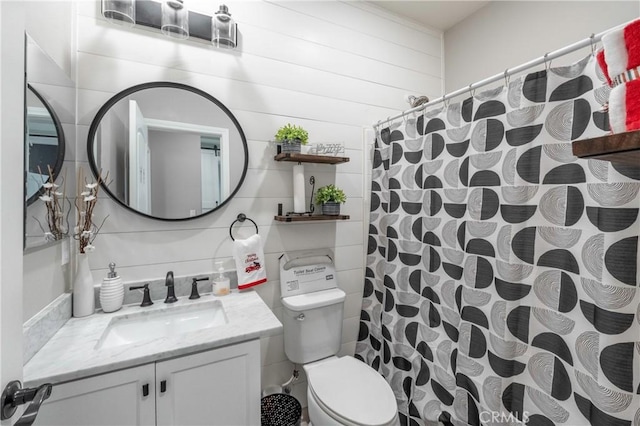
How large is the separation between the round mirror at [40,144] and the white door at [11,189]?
51 centimetres

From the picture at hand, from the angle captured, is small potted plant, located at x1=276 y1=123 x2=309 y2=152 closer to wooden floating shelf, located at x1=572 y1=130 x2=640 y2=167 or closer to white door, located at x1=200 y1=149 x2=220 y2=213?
white door, located at x1=200 y1=149 x2=220 y2=213

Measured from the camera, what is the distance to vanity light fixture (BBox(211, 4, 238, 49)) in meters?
1.42

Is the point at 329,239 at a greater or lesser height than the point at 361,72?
lesser

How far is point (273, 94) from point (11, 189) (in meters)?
1.36

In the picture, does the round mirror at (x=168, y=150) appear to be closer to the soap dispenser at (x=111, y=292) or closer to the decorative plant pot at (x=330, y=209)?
the soap dispenser at (x=111, y=292)

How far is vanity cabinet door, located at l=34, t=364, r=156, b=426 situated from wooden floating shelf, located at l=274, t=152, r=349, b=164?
44.1 inches

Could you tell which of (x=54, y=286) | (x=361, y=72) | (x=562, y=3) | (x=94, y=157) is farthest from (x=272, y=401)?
(x=562, y=3)

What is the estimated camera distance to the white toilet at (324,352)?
124cm

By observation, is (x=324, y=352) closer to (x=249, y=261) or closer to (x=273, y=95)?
(x=249, y=261)

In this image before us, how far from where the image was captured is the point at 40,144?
1000 mm

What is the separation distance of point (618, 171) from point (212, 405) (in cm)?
159

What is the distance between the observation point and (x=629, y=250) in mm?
836

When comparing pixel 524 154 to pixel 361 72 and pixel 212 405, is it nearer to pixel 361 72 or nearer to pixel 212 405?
pixel 361 72

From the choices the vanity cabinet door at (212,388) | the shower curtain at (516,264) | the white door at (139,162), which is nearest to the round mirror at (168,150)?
the white door at (139,162)
